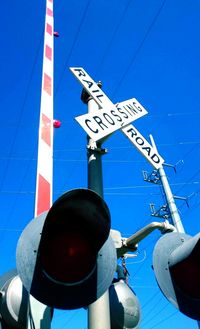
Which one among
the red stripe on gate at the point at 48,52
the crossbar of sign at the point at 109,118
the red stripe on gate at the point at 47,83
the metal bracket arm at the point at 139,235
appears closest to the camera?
the metal bracket arm at the point at 139,235

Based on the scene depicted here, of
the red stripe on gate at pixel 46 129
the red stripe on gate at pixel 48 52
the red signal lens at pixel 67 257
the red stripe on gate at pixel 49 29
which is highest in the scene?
the red stripe on gate at pixel 49 29

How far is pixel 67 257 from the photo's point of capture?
1.78m

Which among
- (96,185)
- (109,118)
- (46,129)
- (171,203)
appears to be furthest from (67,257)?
(171,203)

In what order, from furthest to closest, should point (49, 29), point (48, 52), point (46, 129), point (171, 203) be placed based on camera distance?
point (171, 203) < point (49, 29) < point (48, 52) < point (46, 129)

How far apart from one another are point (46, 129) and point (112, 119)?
0.69 m

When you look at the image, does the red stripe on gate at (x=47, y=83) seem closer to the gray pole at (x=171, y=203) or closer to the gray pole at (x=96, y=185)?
the gray pole at (x=96, y=185)

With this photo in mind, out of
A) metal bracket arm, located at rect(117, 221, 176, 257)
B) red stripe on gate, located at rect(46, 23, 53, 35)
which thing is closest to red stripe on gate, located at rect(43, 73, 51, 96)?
red stripe on gate, located at rect(46, 23, 53, 35)

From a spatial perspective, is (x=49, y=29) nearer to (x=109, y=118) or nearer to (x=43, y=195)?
(x=109, y=118)

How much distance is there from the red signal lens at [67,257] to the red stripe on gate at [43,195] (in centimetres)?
→ 83

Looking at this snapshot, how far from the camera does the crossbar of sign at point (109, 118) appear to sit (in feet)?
10.1

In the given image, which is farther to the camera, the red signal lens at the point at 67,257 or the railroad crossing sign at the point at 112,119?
the railroad crossing sign at the point at 112,119

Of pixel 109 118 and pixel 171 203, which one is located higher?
pixel 171 203

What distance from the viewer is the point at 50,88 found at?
3.56 m

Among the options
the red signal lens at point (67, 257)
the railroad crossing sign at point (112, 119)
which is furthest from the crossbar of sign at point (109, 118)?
the red signal lens at point (67, 257)
